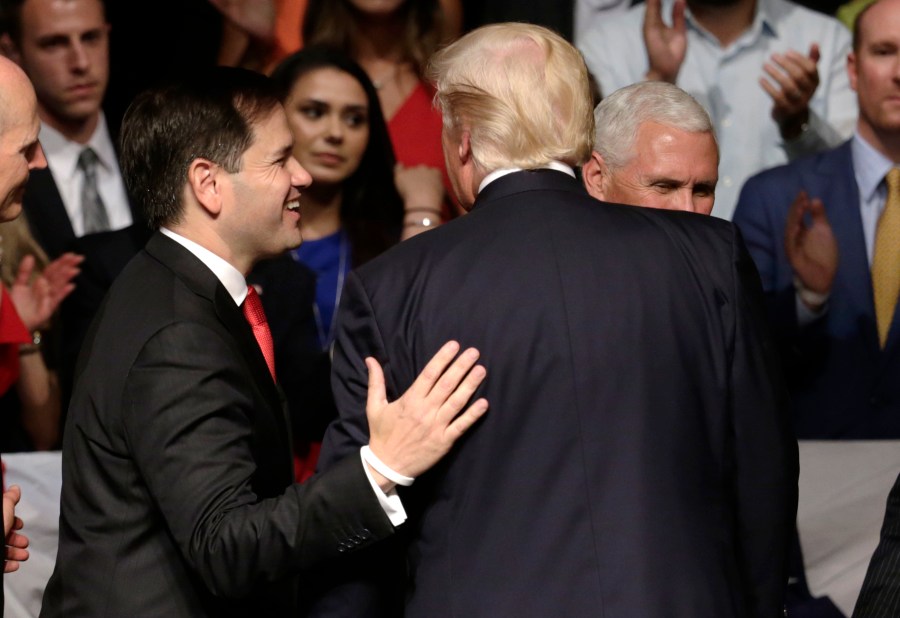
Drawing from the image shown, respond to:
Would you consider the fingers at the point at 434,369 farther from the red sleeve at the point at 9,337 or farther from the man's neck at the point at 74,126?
the man's neck at the point at 74,126

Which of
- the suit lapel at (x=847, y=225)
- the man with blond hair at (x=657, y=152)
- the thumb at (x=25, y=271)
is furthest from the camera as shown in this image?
the suit lapel at (x=847, y=225)

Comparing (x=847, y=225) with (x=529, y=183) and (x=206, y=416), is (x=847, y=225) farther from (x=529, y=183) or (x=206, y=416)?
(x=206, y=416)

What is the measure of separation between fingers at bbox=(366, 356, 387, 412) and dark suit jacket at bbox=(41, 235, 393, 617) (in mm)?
99

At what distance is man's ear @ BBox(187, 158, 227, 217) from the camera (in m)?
2.18

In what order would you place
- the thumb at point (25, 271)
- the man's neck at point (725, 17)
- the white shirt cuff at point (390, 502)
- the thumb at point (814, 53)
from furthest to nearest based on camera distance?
1. the man's neck at point (725, 17)
2. the thumb at point (814, 53)
3. the thumb at point (25, 271)
4. the white shirt cuff at point (390, 502)

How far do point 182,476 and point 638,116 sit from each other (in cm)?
147

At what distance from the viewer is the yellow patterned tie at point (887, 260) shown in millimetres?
4000

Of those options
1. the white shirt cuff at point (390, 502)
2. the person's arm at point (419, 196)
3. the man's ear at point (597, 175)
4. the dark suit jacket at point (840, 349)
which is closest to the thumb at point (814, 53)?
the dark suit jacket at point (840, 349)

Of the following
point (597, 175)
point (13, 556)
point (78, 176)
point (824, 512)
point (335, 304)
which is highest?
point (597, 175)

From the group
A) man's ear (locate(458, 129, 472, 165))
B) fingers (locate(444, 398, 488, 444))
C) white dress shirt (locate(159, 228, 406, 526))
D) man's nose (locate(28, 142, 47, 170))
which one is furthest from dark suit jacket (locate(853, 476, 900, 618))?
man's nose (locate(28, 142, 47, 170))

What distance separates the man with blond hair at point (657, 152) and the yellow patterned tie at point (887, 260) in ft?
4.35

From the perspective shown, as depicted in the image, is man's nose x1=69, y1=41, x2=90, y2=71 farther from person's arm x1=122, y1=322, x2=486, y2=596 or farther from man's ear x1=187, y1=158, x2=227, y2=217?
person's arm x1=122, y1=322, x2=486, y2=596

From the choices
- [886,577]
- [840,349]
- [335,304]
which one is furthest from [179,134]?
[840,349]

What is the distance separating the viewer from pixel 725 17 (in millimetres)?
4398
